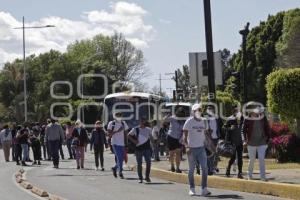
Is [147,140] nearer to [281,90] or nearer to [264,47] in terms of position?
[281,90]

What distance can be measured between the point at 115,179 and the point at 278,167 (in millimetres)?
4891

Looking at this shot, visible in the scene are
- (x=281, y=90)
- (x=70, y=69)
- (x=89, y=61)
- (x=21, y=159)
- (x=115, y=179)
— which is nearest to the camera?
(x=115, y=179)

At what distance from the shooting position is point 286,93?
71.5 feet

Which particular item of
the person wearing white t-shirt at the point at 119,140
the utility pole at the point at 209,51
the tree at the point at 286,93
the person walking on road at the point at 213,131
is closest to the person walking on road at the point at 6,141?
the person wearing white t-shirt at the point at 119,140

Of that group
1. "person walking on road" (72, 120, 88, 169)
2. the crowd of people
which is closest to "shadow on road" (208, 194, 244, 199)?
the crowd of people

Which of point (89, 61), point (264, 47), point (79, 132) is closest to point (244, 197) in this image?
point (79, 132)

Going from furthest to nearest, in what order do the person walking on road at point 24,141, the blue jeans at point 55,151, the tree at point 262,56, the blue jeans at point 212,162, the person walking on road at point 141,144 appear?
1. the tree at point 262,56
2. the person walking on road at point 24,141
3. the blue jeans at point 55,151
4. the blue jeans at point 212,162
5. the person walking on road at point 141,144

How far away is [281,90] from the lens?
71.8 ft

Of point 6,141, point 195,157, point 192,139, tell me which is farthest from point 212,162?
point 6,141

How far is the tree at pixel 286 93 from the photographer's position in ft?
71.3

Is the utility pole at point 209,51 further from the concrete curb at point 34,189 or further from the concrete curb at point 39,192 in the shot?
the concrete curb at point 39,192

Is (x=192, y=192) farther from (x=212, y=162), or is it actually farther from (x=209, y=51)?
(x=209, y=51)

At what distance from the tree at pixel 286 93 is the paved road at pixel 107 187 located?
5.43 metres

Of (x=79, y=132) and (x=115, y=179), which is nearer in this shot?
(x=115, y=179)
